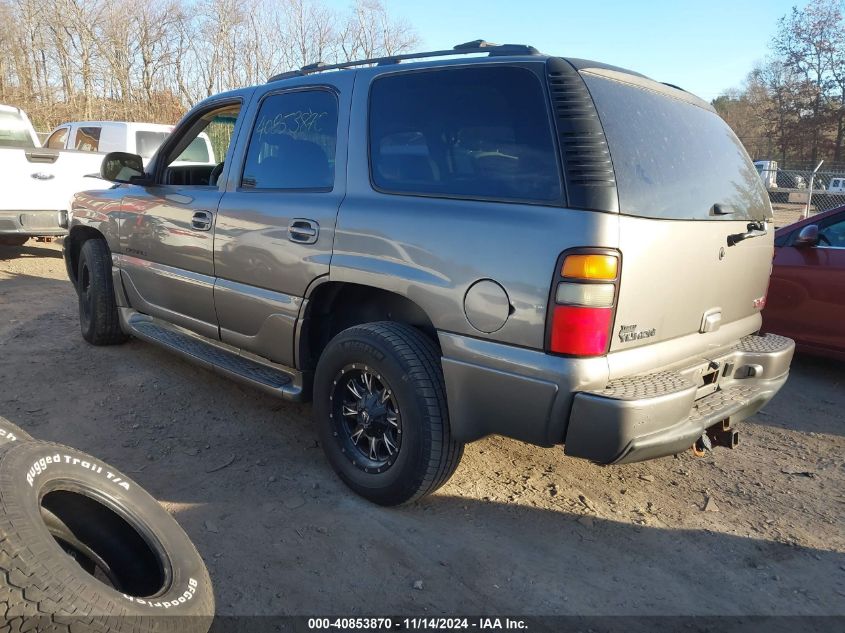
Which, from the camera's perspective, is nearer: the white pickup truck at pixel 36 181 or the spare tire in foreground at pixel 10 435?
the spare tire in foreground at pixel 10 435

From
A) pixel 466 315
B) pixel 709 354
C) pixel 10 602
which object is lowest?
pixel 10 602

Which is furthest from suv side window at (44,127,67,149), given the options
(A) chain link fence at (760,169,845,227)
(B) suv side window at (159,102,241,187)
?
(A) chain link fence at (760,169,845,227)

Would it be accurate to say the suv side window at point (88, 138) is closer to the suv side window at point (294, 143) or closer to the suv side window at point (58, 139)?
the suv side window at point (58, 139)

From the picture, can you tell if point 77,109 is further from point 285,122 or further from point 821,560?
point 821,560

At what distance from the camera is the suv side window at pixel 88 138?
10.8m

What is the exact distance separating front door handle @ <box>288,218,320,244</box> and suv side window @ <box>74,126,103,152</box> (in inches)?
357

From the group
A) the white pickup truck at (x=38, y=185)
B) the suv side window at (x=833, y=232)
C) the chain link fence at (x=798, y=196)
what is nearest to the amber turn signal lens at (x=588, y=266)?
the suv side window at (x=833, y=232)

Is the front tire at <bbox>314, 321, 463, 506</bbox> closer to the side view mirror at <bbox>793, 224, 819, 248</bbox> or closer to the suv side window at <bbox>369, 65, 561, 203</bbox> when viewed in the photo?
the suv side window at <bbox>369, 65, 561, 203</bbox>

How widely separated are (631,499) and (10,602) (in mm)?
2662

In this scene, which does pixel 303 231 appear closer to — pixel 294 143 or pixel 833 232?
pixel 294 143

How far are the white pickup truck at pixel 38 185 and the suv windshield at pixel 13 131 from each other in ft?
4.50

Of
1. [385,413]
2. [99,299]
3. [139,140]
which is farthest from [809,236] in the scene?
A: [139,140]

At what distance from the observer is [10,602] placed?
163cm

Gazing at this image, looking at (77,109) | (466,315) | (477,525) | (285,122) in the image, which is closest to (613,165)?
(466,315)
